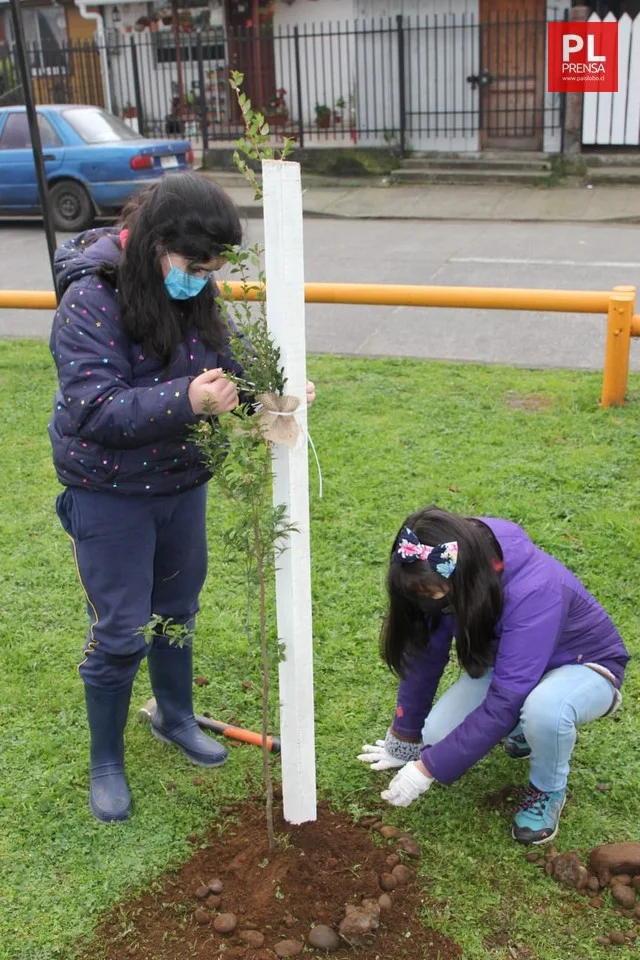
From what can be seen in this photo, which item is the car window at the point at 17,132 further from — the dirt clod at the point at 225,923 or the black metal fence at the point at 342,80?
the dirt clod at the point at 225,923

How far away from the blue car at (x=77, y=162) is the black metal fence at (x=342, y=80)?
147 inches

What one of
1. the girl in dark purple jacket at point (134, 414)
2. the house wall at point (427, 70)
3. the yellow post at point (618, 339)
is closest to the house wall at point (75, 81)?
the house wall at point (427, 70)

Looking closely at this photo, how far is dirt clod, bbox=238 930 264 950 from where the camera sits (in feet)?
8.10

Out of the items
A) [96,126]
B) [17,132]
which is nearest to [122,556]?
[96,126]

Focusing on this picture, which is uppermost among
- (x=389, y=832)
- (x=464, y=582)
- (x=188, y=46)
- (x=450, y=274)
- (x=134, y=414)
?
(x=188, y=46)

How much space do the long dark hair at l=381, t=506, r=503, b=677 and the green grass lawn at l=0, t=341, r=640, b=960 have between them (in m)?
0.57

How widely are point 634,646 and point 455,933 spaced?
142 cm

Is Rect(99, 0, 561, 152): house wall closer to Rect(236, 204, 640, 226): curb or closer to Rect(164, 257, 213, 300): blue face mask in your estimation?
Rect(236, 204, 640, 226): curb

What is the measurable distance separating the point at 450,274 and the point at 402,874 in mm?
7789

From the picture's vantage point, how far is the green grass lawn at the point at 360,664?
2.69 metres

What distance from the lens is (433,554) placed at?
2.58 m

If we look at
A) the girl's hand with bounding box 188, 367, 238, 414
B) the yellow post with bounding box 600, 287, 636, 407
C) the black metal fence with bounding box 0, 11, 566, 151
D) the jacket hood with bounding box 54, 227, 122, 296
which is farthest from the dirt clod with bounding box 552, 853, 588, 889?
the black metal fence with bounding box 0, 11, 566, 151

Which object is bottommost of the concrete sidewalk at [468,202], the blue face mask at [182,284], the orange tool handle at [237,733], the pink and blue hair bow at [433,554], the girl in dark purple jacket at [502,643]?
the orange tool handle at [237,733]

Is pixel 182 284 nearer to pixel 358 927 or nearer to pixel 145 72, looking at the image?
pixel 358 927
